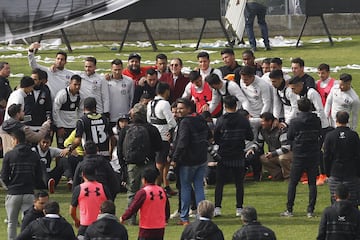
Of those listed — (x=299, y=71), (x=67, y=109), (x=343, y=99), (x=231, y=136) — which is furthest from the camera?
(x=67, y=109)

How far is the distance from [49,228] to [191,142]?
367 centimetres

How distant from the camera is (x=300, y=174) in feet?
53.8

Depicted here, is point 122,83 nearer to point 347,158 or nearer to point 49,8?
point 347,158

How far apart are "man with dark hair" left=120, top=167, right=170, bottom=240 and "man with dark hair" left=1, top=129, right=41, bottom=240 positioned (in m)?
1.63

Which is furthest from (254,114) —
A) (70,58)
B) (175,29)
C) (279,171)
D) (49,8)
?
(175,29)

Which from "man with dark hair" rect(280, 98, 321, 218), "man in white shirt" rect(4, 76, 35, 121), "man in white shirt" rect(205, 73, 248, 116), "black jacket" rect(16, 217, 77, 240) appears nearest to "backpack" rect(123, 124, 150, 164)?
"man with dark hair" rect(280, 98, 321, 218)

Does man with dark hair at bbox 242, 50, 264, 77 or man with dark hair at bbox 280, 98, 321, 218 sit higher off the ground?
man with dark hair at bbox 242, 50, 264, 77

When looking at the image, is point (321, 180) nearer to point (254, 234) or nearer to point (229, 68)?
point (229, 68)

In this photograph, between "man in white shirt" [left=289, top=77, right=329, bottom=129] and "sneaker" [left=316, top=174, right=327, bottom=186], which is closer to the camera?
"man in white shirt" [left=289, top=77, right=329, bottom=129]

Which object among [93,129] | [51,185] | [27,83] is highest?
[27,83]

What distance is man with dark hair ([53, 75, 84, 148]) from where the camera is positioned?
18.3m

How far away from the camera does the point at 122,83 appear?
61.5ft

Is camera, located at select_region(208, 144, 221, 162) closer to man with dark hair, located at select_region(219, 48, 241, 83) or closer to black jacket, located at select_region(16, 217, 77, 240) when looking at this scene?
man with dark hair, located at select_region(219, 48, 241, 83)

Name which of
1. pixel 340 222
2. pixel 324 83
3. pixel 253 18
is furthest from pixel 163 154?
pixel 253 18
